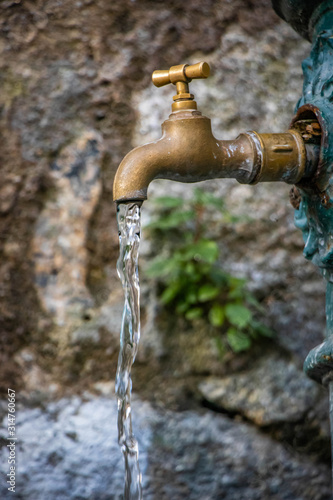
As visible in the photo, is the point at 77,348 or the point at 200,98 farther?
the point at 200,98

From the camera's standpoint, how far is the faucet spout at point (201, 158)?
2.61 ft

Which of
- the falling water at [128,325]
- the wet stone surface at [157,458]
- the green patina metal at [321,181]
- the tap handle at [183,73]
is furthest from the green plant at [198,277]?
the tap handle at [183,73]

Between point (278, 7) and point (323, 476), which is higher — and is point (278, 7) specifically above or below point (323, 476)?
above

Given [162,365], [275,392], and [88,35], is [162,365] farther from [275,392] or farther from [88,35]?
[88,35]

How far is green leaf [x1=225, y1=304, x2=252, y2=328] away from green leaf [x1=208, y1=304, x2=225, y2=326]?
23mm

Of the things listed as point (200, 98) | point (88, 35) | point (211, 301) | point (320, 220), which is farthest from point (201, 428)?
point (88, 35)

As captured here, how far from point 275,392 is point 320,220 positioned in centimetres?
83

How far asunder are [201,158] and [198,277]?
792 millimetres

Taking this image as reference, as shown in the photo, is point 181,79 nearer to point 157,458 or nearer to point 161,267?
point 161,267

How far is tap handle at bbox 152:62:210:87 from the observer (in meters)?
0.79

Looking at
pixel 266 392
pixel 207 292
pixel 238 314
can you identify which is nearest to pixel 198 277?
pixel 207 292

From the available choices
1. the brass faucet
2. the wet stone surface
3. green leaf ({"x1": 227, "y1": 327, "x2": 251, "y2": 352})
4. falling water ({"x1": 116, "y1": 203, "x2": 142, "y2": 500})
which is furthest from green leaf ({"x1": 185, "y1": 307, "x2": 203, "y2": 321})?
the brass faucet

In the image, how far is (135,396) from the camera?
1554 millimetres

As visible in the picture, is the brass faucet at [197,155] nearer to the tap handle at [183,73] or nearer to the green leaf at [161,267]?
the tap handle at [183,73]
